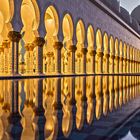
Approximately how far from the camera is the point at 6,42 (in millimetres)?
17375

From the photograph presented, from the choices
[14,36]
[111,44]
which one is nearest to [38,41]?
[14,36]

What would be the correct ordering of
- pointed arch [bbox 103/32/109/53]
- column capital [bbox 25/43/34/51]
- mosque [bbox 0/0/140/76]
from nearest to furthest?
mosque [bbox 0/0/140/76] < column capital [bbox 25/43/34/51] < pointed arch [bbox 103/32/109/53]

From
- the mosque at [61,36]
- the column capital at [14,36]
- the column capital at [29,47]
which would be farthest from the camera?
the column capital at [29,47]

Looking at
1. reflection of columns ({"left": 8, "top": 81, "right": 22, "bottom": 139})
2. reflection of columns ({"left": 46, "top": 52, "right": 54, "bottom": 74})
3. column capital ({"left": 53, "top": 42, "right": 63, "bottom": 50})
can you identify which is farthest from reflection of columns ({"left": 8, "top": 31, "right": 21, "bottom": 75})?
reflection of columns ({"left": 46, "top": 52, "right": 54, "bottom": 74})

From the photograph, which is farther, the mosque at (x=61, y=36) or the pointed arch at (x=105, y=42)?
the pointed arch at (x=105, y=42)

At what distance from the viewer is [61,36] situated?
17.3m

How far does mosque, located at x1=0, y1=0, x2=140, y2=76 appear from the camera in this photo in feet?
44.8

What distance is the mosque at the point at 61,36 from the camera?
1366 centimetres

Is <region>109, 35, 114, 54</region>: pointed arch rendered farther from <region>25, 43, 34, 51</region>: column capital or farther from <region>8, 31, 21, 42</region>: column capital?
<region>8, 31, 21, 42</region>: column capital

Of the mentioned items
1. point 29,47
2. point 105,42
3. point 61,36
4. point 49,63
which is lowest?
point 49,63

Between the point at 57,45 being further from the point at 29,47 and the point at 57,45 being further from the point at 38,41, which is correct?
the point at 38,41

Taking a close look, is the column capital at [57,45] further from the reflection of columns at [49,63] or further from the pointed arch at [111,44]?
the pointed arch at [111,44]

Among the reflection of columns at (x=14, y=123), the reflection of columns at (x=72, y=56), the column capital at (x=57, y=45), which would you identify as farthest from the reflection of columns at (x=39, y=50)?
the reflection of columns at (x=14, y=123)

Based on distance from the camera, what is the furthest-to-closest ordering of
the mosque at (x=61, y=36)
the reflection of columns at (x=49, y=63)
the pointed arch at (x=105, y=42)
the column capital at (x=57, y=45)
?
the pointed arch at (x=105, y=42) < the reflection of columns at (x=49, y=63) < the column capital at (x=57, y=45) < the mosque at (x=61, y=36)
